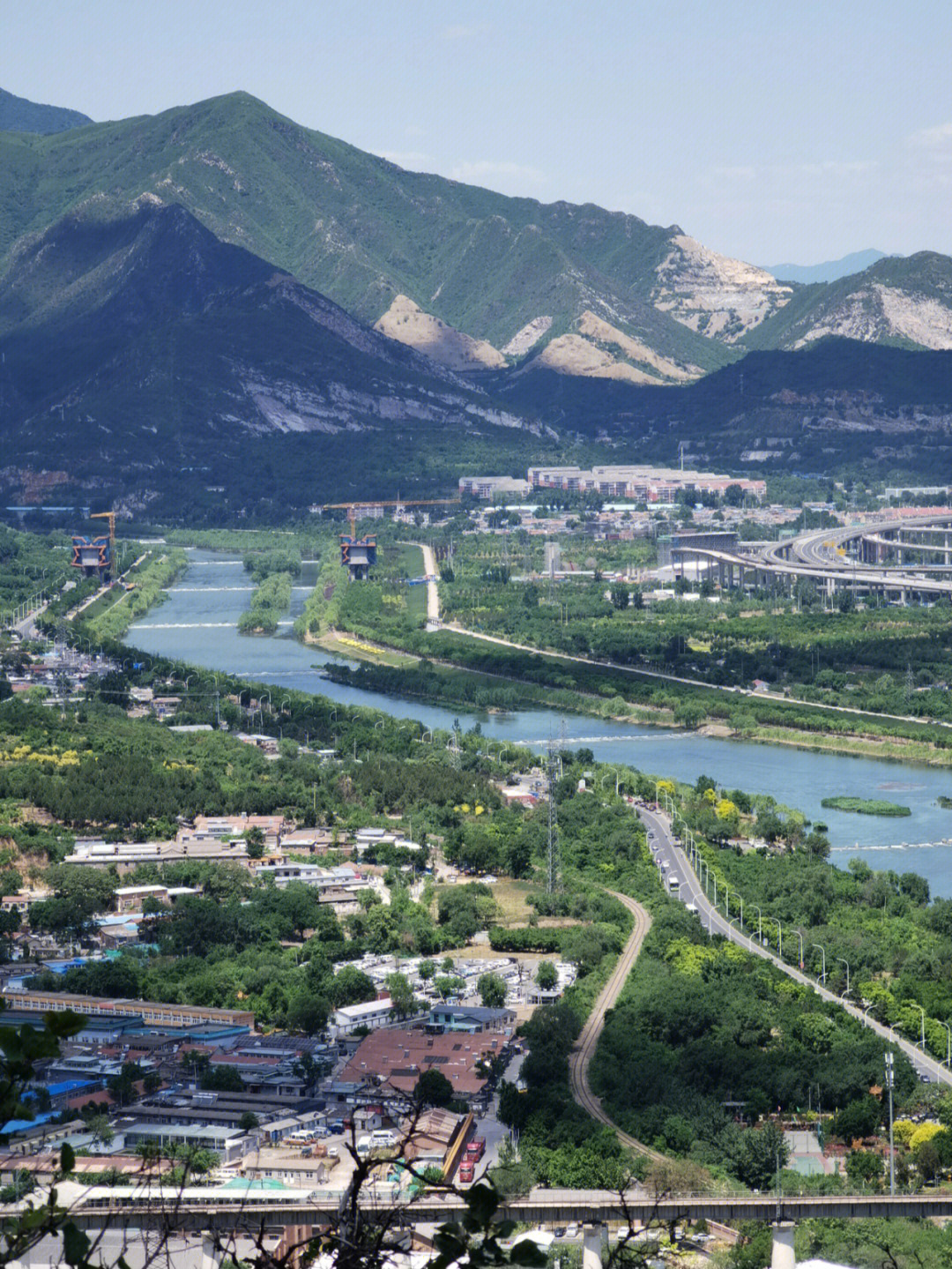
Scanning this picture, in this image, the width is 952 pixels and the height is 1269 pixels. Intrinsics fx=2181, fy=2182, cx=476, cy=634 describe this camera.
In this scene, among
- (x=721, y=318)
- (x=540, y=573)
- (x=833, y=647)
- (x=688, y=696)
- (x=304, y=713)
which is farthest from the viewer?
(x=721, y=318)

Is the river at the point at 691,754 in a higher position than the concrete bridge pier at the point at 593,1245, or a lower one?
lower

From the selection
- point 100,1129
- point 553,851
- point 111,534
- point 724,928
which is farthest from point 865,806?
point 111,534

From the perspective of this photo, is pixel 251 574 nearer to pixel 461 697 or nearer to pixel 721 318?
pixel 461 697

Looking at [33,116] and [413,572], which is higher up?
[33,116]

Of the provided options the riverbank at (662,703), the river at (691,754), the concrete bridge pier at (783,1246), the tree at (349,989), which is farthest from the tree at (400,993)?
the riverbank at (662,703)

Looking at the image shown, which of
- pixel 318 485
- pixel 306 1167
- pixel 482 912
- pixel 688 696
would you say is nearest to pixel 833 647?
pixel 688 696

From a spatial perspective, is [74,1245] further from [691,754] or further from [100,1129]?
[691,754]

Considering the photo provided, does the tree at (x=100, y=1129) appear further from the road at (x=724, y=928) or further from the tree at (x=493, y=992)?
the road at (x=724, y=928)
